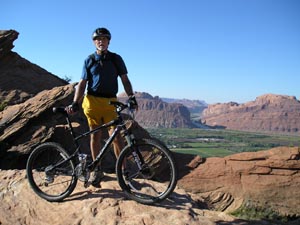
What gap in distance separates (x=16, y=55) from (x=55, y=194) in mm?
12554

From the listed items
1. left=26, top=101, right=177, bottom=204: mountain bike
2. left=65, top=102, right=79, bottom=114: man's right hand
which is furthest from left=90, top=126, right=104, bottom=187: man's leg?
left=65, top=102, right=79, bottom=114: man's right hand

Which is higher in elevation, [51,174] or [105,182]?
[51,174]

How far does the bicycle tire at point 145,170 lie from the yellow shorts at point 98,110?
2.72 feet

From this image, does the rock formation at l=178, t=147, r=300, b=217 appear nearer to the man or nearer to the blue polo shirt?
the man

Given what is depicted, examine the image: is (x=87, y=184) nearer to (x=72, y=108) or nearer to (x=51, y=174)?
(x=51, y=174)

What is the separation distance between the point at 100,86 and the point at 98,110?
0.42 m

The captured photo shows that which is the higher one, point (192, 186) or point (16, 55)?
point (16, 55)

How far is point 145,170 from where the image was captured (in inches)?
218

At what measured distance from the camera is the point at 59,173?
19.8ft

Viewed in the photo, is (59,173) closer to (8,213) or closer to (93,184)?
(93,184)

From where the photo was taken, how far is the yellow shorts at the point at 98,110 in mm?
5914

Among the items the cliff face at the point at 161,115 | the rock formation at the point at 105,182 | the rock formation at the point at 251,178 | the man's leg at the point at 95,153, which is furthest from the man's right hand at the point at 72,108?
the cliff face at the point at 161,115

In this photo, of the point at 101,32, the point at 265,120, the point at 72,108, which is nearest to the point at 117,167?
the point at 72,108

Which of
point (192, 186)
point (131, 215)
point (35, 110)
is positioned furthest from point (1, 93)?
point (131, 215)
